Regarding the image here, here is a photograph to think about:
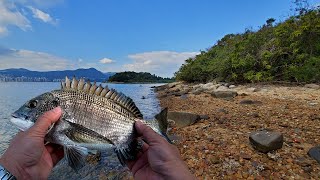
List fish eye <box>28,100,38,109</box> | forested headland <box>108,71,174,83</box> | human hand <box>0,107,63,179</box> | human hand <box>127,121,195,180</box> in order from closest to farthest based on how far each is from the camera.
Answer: human hand <box>0,107,63,179</box>, human hand <box>127,121,195,180</box>, fish eye <box>28,100,38,109</box>, forested headland <box>108,71,174,83</box>

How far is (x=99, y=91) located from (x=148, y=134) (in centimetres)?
79

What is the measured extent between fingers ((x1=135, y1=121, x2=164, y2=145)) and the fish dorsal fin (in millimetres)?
278

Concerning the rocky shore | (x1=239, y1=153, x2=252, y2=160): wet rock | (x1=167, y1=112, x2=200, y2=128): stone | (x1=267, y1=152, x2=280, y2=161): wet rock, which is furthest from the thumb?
(x1=167, y1=112, x2=200, y2=128): stone

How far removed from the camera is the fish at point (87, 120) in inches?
112

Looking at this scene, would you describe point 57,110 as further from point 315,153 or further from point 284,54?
point 284,54

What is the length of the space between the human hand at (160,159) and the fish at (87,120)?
14 cm

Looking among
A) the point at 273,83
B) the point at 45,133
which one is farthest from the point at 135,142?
the point at 273,83

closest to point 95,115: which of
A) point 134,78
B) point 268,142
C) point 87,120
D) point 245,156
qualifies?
point 87,120

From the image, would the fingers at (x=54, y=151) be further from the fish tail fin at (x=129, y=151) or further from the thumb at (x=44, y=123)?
the fish tail fin at (x=129, y=151)

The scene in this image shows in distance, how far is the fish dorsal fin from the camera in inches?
123

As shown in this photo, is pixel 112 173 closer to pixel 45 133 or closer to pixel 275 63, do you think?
pixel 45 133

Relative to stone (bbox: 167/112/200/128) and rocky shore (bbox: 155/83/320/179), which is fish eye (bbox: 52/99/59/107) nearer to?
rocky shore (bbox: 155/83/320/179)

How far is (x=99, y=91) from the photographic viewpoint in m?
3.22

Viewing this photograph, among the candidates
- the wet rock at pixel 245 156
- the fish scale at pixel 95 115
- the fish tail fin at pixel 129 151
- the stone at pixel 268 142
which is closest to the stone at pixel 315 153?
the stone at pixel 268 142
